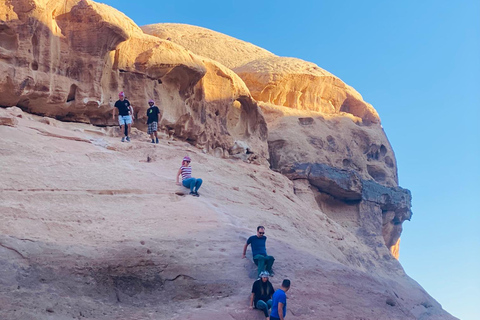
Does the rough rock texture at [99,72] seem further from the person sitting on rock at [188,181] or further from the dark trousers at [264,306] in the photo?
the dark trousers at [264,306]

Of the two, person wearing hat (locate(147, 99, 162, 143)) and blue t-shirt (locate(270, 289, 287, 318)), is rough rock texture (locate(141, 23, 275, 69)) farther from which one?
→ blue t-shirt (locate(270, 289, 287, 318))

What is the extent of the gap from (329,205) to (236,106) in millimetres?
5264

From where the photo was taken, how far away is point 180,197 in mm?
11992

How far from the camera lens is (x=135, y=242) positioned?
10023 millimetres

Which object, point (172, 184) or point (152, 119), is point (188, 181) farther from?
point (152, 119)

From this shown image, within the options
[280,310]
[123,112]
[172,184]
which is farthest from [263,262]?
[123,112]

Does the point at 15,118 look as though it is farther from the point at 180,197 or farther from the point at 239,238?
the point at 239,238

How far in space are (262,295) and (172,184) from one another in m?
4.01

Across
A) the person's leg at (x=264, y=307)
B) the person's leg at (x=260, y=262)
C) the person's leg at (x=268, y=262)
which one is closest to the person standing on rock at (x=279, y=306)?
the person's leg at (x=264, y=307)

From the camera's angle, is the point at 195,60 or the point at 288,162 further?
the point at 288,162

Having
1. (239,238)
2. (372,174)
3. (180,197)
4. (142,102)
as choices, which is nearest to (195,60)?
(142,102)

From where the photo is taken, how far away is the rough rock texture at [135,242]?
8812 millimetres

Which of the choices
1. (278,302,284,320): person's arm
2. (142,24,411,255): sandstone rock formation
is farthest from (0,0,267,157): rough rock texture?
(278,302,284,320): person's arm

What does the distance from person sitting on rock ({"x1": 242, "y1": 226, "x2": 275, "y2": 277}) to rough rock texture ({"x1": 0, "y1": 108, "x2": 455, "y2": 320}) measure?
0.19m
